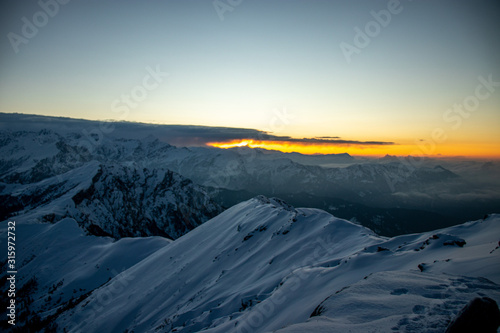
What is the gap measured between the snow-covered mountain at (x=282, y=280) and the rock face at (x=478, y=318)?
2.10 m

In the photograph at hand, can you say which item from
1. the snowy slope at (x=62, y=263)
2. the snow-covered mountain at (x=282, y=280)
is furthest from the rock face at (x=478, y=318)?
the snowy slope at (x=62, y=263)

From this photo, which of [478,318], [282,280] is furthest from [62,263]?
[478,318]

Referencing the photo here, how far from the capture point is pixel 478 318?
616 cm

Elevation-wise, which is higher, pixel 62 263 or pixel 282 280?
pixel 282 280

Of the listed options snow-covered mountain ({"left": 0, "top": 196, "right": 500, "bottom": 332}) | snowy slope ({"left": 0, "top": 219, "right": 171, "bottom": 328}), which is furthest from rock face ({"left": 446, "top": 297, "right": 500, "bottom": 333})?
snowy slope ({"left": 0, "top": 219, "right": 171, "bottom": 328})

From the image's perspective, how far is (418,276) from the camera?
41.6 feet

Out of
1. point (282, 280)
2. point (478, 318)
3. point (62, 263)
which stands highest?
point (478, 318)

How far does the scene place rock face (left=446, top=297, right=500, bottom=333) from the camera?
6.14m

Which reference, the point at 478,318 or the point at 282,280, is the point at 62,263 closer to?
the point at 282,280

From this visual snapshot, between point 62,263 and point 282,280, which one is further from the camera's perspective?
point 62,263

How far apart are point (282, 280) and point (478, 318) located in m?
16.3

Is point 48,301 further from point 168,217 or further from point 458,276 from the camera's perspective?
point 168,217

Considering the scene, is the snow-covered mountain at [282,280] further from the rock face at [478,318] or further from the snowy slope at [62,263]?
the rock face at [478,318]

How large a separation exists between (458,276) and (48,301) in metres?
70.7
